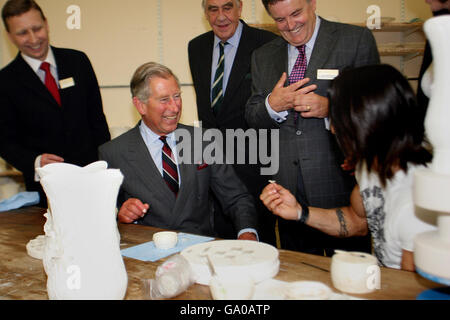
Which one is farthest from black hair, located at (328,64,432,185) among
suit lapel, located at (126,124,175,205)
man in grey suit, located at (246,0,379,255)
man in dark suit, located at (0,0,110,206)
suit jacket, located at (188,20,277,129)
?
man in dark suit, located at (0,0,110,206)

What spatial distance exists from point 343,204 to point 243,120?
0.89 metres

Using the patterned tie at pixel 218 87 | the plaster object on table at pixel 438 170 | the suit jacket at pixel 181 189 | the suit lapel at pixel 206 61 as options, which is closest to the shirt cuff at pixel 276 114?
the suit jacket at pixel 181 189

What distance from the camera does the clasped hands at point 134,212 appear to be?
1.91 m

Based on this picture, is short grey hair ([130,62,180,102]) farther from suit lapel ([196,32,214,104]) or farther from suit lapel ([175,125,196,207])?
suit lapel ([196,32,214,104])

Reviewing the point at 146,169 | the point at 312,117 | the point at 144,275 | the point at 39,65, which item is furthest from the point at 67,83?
the point at 144,275

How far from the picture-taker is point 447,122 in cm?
87

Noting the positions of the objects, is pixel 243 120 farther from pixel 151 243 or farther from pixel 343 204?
pixel 151 243

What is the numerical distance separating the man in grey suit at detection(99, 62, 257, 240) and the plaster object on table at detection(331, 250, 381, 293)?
3.12 ft

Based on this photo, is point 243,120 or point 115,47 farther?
point 115,47

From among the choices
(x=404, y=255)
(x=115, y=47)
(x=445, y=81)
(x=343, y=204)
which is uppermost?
(x=115, y=47)

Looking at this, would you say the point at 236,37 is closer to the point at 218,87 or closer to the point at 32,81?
the point at 218,87

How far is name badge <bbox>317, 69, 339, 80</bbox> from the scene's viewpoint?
7.42 feet

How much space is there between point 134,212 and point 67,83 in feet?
4.80

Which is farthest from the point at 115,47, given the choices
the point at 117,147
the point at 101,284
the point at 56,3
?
the point at 101,284
